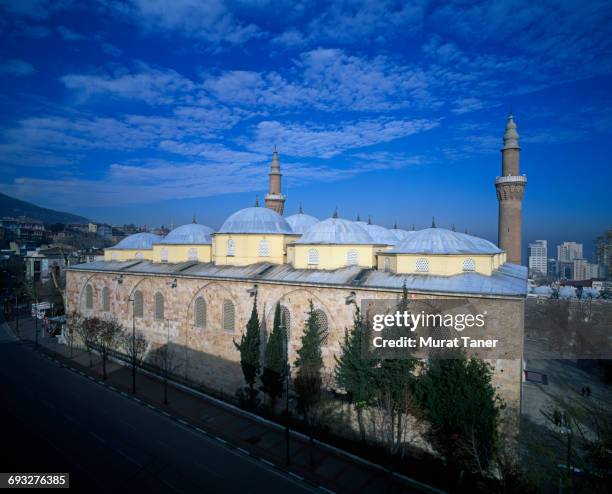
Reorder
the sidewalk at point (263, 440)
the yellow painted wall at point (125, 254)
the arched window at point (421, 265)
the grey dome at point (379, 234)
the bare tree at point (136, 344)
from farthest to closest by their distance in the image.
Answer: the yellow painted wall at point (125, 254)
the grey dome at point (379, 234)
the bare tree at point (136, 344)
the arched window at point (421, 265)
the sidewalk at point (263, 440)

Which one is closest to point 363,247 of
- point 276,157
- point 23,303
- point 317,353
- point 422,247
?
point 422,247

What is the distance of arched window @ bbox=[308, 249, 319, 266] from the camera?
2044 cm

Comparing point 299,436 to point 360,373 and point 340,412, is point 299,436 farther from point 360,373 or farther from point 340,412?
point 360,373

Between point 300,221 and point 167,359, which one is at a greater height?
point 300,221

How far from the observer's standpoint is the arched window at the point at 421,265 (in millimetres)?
17328

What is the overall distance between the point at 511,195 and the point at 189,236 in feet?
76.9

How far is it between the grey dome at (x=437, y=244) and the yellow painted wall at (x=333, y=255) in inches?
94.8

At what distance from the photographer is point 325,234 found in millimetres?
20688

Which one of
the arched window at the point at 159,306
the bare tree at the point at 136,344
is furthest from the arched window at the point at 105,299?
the arched window at the point at 159,306

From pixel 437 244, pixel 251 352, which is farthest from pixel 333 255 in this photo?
pixel 251 352

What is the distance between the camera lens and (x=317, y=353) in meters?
17.5

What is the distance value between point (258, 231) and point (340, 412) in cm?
1120

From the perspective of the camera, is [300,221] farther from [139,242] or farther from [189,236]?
[139,242]

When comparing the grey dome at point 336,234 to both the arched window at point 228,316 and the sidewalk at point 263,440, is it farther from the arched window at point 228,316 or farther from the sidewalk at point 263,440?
the sidewalk at point 263,440
